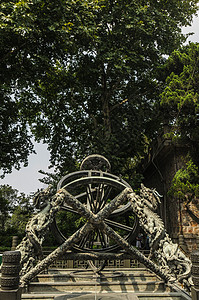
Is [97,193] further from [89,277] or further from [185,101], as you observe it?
[185,101]

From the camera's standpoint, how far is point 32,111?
15297mm

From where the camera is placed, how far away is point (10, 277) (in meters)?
3.23

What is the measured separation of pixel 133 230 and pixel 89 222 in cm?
133

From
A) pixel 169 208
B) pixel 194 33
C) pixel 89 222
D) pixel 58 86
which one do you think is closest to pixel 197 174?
pixel 169 208

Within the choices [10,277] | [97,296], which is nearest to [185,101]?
[97,296]

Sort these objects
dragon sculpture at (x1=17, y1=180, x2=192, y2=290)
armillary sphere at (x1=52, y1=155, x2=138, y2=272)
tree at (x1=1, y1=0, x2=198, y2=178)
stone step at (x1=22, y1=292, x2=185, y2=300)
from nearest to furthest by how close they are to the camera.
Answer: stone step at (x1=22, y1=292, x2=185, y2=300) < dragon sculpture at (x1=17, y1=180, x2=192, y2=290) < armillary sphere at (x1=52, y1=155, x2=138, y2=272) < tree at (x1=1, y1=0, x2=198, y2=178)

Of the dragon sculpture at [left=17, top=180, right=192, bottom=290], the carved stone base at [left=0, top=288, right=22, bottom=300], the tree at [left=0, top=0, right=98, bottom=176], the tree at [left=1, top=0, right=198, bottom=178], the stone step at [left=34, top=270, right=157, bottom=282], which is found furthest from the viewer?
the tree at [left=1, top=0, right=198, bottom=178]

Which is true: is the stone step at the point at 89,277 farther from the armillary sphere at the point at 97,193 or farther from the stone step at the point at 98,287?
the stone step at the point at 98,287

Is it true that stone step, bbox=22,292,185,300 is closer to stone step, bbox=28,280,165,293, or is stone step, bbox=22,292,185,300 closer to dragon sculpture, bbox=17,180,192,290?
dragon sculpture, bbox=17,180,192,290

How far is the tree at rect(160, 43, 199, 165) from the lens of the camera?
38.6 ft

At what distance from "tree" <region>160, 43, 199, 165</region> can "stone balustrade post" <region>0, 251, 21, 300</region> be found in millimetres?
10064

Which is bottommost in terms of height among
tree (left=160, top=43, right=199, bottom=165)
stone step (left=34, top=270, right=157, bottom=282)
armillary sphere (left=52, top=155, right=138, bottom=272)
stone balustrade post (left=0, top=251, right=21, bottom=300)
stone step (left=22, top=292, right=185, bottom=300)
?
stone step (left=34, top=270, right=157, bottom=282)

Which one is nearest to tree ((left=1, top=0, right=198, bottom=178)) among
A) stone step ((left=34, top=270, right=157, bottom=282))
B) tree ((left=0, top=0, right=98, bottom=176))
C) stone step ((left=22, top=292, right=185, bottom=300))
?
tree ((left=0, top=0, right=98, bottom=176))

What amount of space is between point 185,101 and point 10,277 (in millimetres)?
10556
